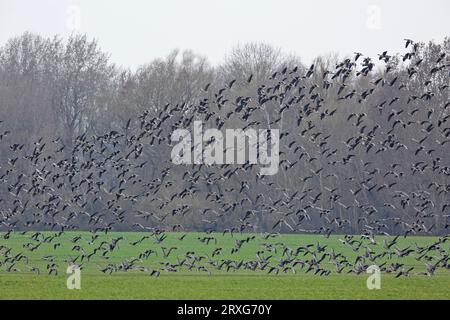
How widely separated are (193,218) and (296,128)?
10.8 meters

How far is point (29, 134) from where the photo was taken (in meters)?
87.2

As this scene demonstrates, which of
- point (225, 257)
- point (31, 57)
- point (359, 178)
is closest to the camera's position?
point (225, 257)

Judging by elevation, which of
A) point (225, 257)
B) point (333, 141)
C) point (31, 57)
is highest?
point (31, 57)

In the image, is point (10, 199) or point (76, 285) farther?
point (10, 199)

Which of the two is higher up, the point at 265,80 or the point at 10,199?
the point at 265,80

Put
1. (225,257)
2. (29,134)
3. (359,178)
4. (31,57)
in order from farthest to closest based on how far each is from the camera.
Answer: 1. (31,57)
2. (29,134)
3. (359,178)
4. (225,257)

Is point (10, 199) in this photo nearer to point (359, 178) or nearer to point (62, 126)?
point (62, 126)

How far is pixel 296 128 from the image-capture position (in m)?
80.6

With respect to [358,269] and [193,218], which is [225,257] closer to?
[358,269]

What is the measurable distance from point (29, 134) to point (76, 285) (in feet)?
170
